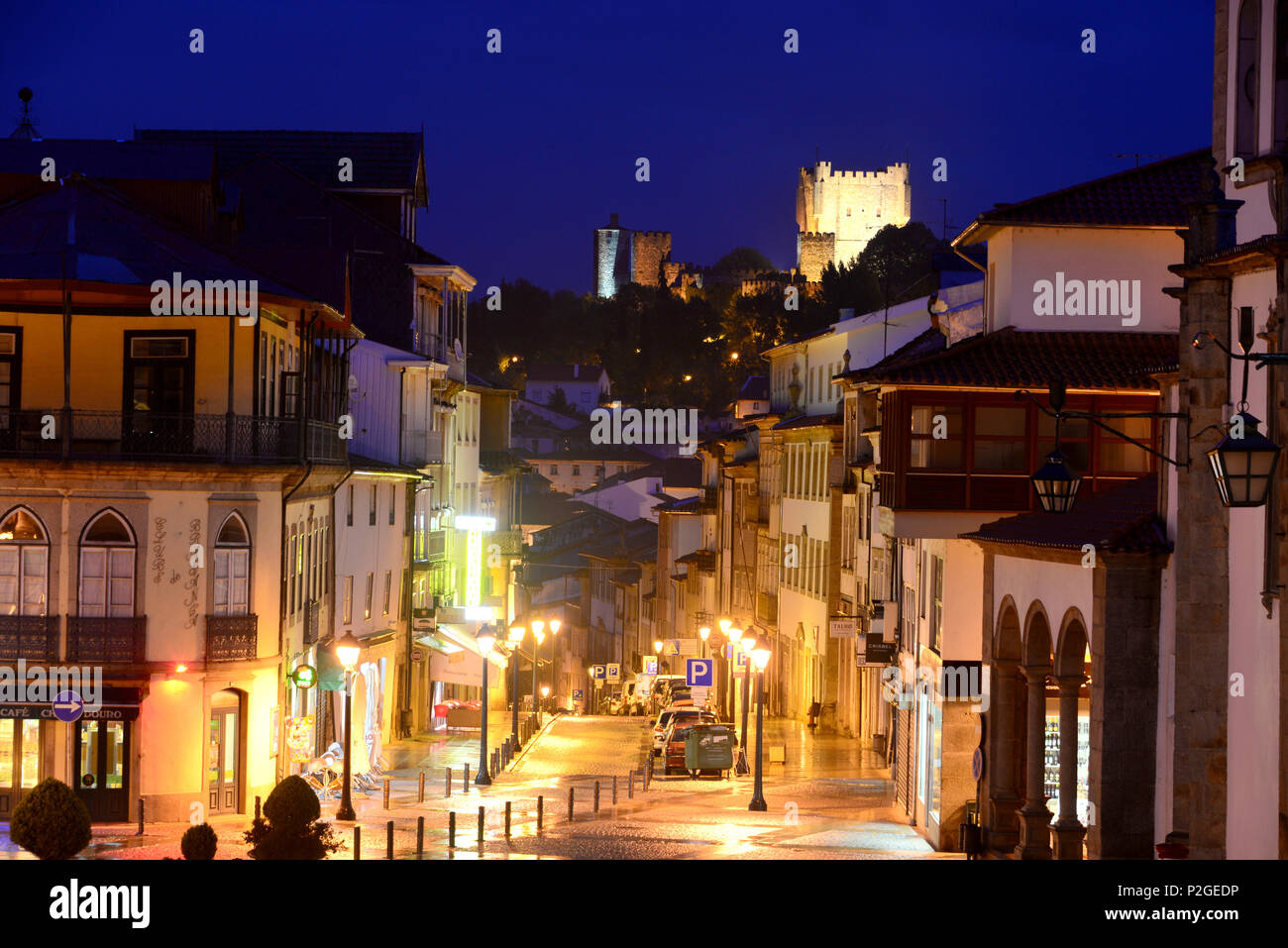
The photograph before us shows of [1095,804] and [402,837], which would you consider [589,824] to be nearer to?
[402,837]

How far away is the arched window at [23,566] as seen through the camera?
3353 cm

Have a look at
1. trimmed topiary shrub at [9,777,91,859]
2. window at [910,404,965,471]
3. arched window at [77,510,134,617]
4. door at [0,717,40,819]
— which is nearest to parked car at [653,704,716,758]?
window at [910,404,965,471]

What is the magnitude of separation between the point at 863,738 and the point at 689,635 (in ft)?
102

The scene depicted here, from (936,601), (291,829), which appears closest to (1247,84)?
(291,829)

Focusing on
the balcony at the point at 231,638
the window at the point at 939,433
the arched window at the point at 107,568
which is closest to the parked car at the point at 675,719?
the window at the point at 939,433

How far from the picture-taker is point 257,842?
2388 cm

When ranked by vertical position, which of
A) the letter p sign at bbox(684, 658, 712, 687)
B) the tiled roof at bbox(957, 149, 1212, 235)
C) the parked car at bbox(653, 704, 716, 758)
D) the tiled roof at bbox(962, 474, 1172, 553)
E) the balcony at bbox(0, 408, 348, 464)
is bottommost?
the parked car at bbox(653, 704, 716, 758)

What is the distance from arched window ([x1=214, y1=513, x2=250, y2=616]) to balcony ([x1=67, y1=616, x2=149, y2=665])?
62.2 inches

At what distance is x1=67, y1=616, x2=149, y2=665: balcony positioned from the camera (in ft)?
110

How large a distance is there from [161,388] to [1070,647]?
18550 millimetres

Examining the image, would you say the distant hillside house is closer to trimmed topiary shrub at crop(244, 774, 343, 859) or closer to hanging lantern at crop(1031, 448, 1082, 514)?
trimmed topiary shrub at crop(244, 774, 343, 859)

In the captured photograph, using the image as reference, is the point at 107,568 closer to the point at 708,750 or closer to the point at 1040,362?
the point at 708,750
